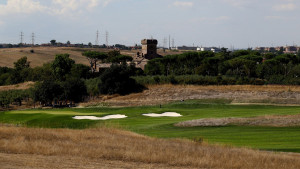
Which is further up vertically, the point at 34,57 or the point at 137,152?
the point at 34,57

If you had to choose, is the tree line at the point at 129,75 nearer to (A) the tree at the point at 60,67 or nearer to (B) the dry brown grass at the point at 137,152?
(A) the tree at the point at 60,67

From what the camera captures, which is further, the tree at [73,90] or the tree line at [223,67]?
the tree line at [223,67]

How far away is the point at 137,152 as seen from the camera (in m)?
17.8

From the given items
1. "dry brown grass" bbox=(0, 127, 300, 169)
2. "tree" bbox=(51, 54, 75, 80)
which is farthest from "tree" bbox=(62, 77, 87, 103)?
"dry brown grass" bbox=(0, 127, 300, 169)

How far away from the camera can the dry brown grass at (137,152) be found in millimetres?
16516

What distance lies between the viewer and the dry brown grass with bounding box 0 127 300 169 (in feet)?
54.2

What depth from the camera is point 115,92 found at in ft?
210

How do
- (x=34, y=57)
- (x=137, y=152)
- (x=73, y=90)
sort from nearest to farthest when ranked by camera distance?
1. (x=137, y=152)
2. (x=73, y=90)
3. (x=34, y=57)

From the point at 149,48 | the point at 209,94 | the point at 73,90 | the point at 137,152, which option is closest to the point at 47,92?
the point at 73,90

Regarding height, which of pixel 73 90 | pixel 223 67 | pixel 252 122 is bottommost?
pixel 252 122

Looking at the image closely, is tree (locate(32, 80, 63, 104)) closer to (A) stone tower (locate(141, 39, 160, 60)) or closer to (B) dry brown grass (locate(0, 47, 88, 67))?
(A) stone tower (locate(141, 39, 160, 60))

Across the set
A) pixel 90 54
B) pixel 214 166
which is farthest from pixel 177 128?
pixel 90 54

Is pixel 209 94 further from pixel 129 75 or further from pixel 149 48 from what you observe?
pixel 149 48

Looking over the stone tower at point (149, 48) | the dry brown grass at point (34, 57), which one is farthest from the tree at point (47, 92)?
the dry brown grass at point (34, 57)
